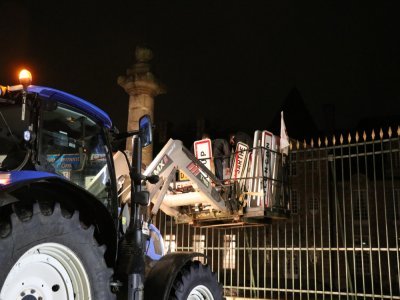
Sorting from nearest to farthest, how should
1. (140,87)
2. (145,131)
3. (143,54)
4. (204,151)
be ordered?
(145,131) < (204,151) < (140,87) < (143,54)

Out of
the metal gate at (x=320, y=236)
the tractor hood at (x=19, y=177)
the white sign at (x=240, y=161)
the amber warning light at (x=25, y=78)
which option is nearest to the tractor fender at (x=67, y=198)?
the tractor hood at (x=19, y=177)

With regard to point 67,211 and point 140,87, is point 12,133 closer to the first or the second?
point 67,211

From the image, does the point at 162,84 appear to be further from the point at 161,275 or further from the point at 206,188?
the point at 161,275

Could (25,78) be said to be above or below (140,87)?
below

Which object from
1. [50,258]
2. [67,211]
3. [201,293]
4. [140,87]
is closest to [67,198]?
[67,211]

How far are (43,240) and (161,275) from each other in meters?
1.85

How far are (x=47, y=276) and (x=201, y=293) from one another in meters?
2.26

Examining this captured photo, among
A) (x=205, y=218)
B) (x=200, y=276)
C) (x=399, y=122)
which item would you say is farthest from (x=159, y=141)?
(x=200, y=276)

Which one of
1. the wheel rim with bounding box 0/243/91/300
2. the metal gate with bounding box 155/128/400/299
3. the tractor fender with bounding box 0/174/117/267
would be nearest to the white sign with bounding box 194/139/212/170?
the metal gate with bounding box 155/128/400/299

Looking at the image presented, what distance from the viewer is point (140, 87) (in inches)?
474

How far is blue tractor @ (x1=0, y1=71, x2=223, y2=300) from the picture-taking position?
366cm

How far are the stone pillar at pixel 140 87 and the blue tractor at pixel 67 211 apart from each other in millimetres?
6679

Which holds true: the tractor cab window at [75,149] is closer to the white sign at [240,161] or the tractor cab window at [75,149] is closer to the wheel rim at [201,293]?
the wheel rim at [201,293]

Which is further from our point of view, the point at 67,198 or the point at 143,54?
the point at 143,54
